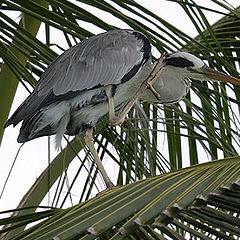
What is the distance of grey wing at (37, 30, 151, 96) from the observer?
6.84ft

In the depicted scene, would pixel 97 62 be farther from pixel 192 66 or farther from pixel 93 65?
pixel 192 66

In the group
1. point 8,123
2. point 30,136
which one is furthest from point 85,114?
point 8,123

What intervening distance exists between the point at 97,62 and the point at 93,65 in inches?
1.1

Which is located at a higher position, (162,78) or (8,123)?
(162,78)

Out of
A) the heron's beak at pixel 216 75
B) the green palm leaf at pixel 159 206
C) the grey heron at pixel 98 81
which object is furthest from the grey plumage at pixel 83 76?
the green palm leaf at pixel 159 206

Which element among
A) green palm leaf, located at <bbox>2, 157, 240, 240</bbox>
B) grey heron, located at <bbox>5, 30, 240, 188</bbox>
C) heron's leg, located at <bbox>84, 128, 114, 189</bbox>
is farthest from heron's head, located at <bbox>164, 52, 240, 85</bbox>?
green palm leaf, located at <bbox>2, 157, 240, 240</bbox>

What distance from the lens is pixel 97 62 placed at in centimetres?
222

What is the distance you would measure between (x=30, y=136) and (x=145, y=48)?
1.68ft

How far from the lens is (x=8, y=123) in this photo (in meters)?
1.81

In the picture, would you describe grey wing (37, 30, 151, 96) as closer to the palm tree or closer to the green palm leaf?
the palm tree

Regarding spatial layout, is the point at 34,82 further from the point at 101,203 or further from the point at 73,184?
the point at 101,203

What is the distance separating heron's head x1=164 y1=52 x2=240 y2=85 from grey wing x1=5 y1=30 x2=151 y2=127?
0.10m

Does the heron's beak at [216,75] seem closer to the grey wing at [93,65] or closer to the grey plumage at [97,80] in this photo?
the grey plumage at [97,80]

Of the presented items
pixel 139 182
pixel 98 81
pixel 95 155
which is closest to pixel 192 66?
pixel 98 81
